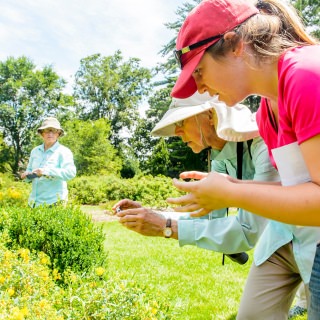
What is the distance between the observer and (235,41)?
4.27 ft

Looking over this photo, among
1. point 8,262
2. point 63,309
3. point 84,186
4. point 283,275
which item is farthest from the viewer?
point 84,186

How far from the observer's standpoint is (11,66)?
39.5 m

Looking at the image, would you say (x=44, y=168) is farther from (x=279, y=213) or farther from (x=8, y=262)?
(x=279, y=213)

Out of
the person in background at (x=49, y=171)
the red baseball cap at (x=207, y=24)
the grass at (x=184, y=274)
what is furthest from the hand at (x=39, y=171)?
the red baseball cap at (x=207, y=24)

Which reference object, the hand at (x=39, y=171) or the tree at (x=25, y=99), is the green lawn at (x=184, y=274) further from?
the tree at (x=25, y=99)

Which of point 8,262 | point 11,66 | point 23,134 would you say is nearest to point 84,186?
point 8,262

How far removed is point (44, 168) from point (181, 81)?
13.0 ft

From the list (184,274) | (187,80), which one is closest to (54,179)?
(184,274)

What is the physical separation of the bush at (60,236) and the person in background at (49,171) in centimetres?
92

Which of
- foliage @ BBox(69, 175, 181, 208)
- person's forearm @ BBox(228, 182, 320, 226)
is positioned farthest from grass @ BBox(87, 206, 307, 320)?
foliage @ BBox(69, 175, 181, 208)

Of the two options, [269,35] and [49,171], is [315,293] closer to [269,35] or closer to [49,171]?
[269,35]

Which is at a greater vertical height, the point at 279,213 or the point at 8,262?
the point at 279,213

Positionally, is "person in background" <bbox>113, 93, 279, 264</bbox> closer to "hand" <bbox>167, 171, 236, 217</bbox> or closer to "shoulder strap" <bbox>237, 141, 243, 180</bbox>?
"shoulder strap" <bbox>237, 141, 243, 180</bbox>

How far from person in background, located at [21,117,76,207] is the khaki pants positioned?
3.33 m
